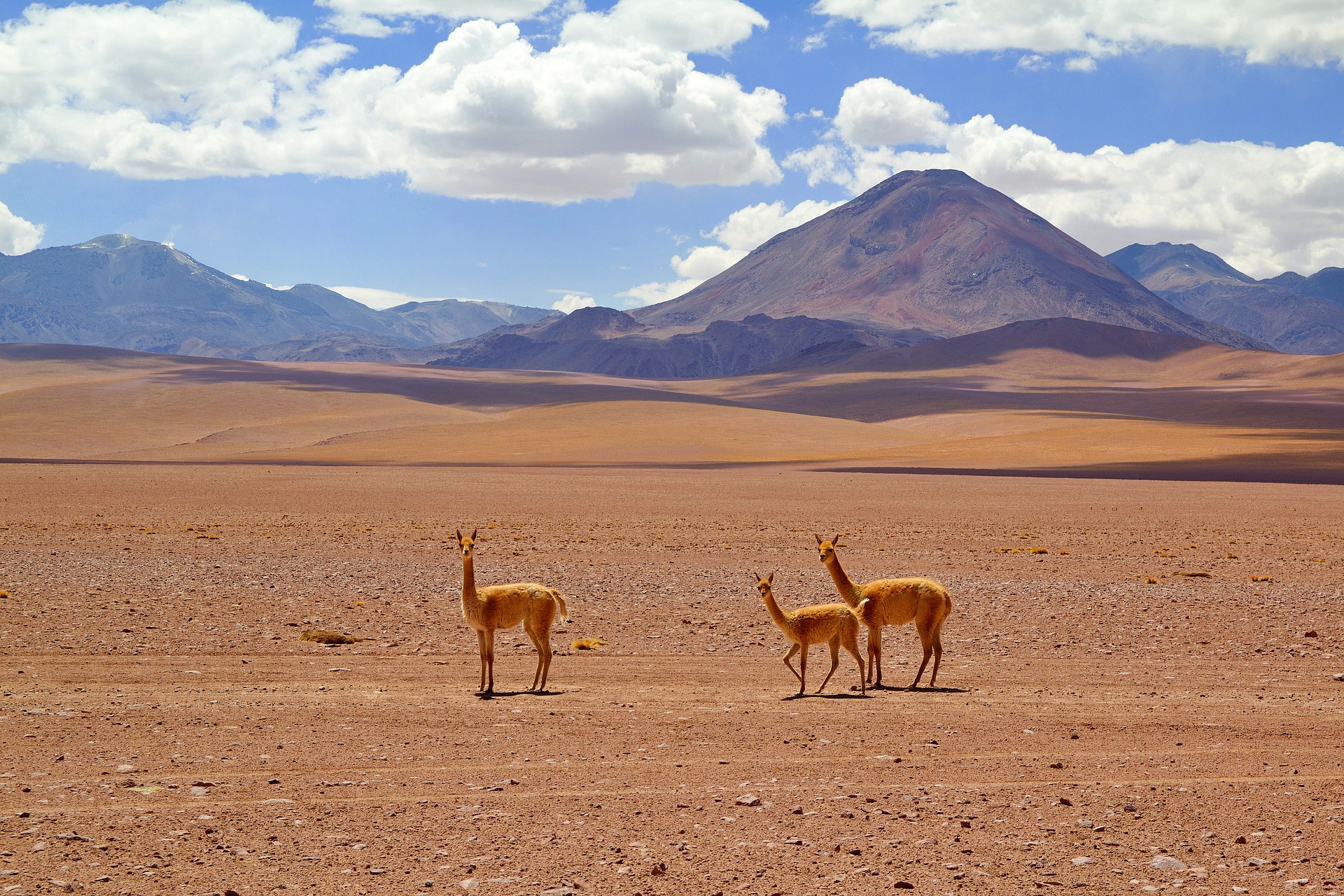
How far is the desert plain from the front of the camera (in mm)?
6016

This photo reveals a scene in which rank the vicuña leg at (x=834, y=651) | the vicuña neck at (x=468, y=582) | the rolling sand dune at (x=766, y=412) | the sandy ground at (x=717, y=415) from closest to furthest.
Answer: the vicuña neck at (x=468, y=582) < the vicuña leg at (x=834, y=651) < the sandy ground at (x=717, y=415) < the rolling sand dune at (x=766, y=412)

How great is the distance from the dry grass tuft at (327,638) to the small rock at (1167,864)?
9.27 metres

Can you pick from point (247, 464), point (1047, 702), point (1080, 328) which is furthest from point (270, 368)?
point (1047, 702)

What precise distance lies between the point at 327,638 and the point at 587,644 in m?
2.89

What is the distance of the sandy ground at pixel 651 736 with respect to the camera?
5953 millimetres

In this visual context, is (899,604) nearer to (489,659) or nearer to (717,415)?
(489,659)

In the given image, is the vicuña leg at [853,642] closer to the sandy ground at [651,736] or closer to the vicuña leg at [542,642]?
the sandy ground at [651,736]

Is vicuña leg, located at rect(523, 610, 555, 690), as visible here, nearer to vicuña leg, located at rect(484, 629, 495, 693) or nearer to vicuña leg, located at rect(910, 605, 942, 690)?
vicuña leg, located at rect(484, 629, 495, 693)

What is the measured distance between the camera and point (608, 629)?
14.2 m

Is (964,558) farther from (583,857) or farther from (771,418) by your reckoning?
(771,418)

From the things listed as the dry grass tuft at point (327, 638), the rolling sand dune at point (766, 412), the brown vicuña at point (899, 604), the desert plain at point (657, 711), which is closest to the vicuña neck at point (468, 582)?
the desert plain at point (657, 711)

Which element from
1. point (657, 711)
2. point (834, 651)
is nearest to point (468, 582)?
point (657, 711)

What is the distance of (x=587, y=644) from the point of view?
1300 centimetres

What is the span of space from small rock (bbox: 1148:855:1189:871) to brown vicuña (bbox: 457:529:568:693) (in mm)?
5365
